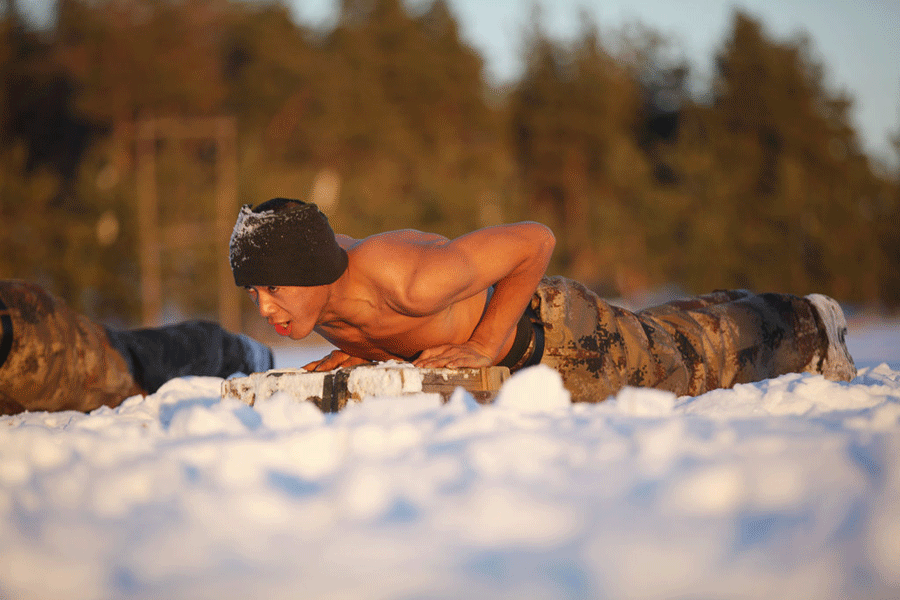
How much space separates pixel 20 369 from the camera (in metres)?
2.84

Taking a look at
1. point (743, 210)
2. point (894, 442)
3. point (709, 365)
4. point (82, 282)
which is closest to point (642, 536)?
point (894, 442)

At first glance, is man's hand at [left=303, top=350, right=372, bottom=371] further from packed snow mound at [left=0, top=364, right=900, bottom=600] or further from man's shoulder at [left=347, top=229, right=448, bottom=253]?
packed snow mound at [left=0, top=364, right=900, bottom=600]

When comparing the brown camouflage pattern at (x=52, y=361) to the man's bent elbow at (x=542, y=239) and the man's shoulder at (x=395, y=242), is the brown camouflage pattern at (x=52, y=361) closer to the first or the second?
the man's shoulder at (x=395, y=242)

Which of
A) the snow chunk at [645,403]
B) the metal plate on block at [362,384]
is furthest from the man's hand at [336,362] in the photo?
the snow chunk at [645,403]

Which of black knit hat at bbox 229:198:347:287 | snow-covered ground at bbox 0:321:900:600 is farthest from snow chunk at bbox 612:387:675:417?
black knit hat at bbox 229:198:347:287

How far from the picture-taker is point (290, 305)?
78.9 inches

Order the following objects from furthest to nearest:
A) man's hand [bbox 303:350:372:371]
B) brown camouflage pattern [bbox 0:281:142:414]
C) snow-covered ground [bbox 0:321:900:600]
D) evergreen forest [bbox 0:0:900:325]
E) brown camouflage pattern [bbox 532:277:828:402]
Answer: evergreen forest [bbox 0:0:900:325] < brown camouflage pattern [bbox 0:281:142:414] < brown camouflage pattern [bbox 532:277:828:402] < man's hand [bbox 303:350:372:371] < snow-covered ground [bbox 0:321:900:600]

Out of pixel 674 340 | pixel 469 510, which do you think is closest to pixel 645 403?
pixel 469 510

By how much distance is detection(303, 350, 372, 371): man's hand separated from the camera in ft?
7.62

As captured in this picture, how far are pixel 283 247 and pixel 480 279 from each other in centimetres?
51

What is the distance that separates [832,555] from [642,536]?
0.21 metres

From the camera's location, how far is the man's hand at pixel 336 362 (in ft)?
7.62

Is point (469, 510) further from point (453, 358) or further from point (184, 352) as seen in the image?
point (184, 352)

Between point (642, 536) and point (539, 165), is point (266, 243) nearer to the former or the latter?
point (642, 536)
